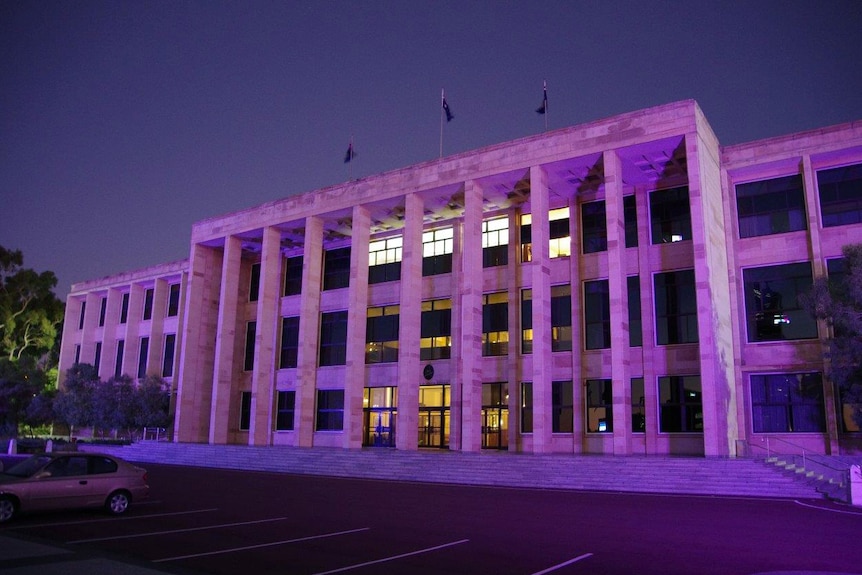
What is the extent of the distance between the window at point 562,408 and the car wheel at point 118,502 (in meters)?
23.0

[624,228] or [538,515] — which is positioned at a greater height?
[624,228]

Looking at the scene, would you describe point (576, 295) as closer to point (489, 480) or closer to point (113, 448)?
point (489, 480)

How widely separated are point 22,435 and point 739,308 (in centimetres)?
5693

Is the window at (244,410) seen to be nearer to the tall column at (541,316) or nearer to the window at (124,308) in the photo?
the window at (124,308)

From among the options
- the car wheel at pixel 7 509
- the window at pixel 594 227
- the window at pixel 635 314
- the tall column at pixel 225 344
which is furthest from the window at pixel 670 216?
the car wheel at pixel 7 509

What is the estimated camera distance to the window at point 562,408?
111 feet

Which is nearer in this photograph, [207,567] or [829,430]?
[207,567]

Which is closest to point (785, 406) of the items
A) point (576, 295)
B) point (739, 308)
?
point (739, 308)

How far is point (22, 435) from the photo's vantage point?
57.8 metres

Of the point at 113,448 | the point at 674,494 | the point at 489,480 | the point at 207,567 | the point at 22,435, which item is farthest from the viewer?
the point at 22,435

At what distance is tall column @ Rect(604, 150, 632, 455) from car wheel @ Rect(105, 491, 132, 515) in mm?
20152

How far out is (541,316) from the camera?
31.7 m

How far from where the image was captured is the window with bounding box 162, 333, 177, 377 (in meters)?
53.9

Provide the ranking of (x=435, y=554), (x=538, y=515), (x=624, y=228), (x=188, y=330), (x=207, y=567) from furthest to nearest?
1. (x=188, y=330)
2. (x=624, y=228)
3. (x=538, y=515)
4. (x=435, y=554)
5. (x=207, y=567)
